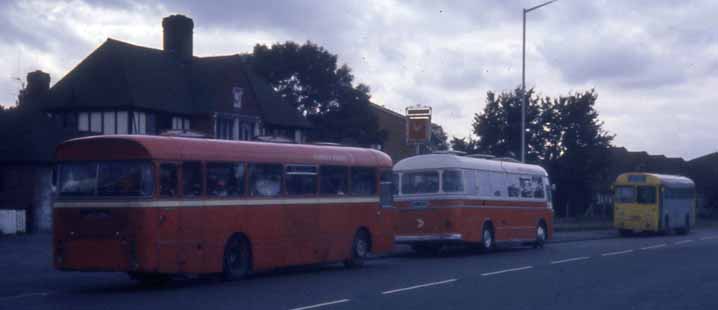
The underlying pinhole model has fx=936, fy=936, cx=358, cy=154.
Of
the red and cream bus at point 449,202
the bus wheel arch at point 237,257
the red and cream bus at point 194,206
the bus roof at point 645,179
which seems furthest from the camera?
the bus roof at point 645,179

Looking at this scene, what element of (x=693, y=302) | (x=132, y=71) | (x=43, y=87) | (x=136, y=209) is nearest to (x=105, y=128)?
(x=132, y=71)

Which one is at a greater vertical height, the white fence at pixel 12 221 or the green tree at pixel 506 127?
the green tree at pixel 506 127

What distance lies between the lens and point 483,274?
20.3 metres

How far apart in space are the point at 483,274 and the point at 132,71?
3351 cm

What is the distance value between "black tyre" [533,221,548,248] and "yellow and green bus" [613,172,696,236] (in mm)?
14210

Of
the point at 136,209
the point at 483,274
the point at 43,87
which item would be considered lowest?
the point at 483,274

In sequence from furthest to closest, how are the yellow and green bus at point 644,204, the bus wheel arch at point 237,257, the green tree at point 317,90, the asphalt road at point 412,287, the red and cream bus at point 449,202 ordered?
the green tree at point 317,90 → the yellow and green bus at point 644,204 → the red and cream bus at point 449,202 → the bus wheel arch at point 237,257 → the asphalt road at point 412,287

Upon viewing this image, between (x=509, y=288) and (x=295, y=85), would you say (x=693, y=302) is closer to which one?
(x=509, y=288)

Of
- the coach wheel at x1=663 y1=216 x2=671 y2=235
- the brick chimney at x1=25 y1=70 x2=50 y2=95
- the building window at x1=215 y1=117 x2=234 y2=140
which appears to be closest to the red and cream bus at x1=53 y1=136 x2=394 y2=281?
the coach wheel at x1=663 y1=216 x2=671 y2=235

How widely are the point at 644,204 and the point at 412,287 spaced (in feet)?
107

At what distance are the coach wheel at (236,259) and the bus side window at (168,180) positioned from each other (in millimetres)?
1992

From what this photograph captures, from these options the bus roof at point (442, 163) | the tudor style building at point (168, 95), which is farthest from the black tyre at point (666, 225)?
the tudor style building at point (168, 95)

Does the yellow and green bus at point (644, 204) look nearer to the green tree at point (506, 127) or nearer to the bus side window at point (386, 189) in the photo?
the green tree at point (506, 127)

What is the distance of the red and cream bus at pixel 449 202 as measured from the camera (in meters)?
27.6
